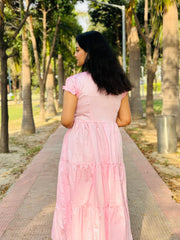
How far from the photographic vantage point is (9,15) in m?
18.0

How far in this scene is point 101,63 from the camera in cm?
278

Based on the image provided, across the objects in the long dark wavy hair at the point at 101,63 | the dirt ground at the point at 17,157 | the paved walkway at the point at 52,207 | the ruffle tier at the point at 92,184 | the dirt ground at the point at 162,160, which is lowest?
the dirt ground at the point at 17,157

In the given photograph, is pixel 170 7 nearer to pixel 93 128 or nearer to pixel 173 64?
pixel 173 64

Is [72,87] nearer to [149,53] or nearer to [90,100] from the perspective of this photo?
[90,100]

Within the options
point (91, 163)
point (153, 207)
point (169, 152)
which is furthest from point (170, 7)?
point (91, 163)

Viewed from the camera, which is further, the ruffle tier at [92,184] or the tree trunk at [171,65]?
the tree trunk at [171,65]

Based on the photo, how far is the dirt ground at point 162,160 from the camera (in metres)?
6.11

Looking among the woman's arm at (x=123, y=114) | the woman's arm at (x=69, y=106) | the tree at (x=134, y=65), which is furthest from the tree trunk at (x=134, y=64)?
the woman's arm at (x=69, y=106)

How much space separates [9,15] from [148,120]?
836cm

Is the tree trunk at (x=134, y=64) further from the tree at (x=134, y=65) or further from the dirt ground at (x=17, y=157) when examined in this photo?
the dirt ground at (x=17, y=157)

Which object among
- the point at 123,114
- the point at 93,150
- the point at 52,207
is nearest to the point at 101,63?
the point at 123,114

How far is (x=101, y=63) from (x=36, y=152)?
7.70 meters

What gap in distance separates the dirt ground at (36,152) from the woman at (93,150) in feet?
7.80

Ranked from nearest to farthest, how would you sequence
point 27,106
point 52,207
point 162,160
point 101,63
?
point 101,63 < point 52,207 < point 162,160 < point 27,106
